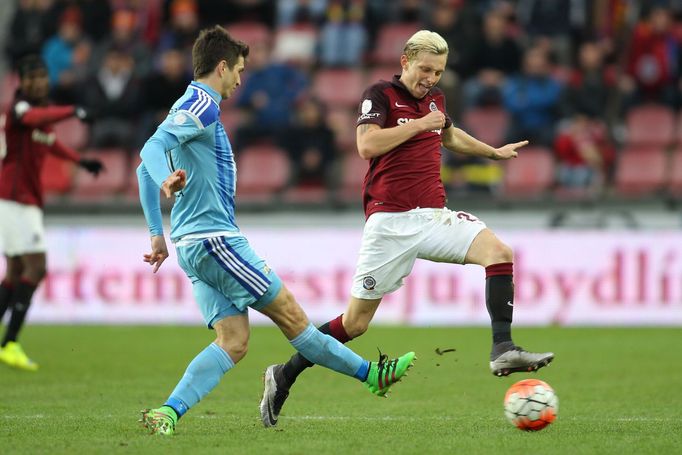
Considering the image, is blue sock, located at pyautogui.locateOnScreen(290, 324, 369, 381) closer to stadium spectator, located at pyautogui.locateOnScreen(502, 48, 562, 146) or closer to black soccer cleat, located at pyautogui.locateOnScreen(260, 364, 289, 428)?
→ black soccer cleat, located at pyautogui.locateOnScreen(260, 364, 289, 428)

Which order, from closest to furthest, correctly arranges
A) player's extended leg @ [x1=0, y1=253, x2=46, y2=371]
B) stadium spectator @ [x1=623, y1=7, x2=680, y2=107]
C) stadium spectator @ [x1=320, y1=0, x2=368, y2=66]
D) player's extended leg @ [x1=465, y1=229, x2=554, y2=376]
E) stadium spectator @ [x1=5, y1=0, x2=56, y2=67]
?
1. player's extended leg @ [x1=465, y1=229, x2=554, y2=376]
2. player's extended leg @ [x1=0, y1=253, x2=46, y2=371]
3. stadium spectator @ [x1=623, y1=7, x2=680, y2=107]
4. stadium spectator @ [x1=320, y1=0, x2=368, y2=66]
5. stadium spectator @ [x1=5, y1=0, x2=56, y2=67]

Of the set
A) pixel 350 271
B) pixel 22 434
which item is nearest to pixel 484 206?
pixel 350 271

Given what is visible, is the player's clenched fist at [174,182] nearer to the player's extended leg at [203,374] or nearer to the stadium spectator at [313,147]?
the player's extended leg at [203,374]

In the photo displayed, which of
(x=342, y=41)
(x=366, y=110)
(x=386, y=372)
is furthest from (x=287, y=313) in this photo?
(x=342, y=41)

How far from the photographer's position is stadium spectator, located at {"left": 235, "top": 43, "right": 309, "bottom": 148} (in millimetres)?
18688

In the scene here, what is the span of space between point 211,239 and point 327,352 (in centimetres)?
96

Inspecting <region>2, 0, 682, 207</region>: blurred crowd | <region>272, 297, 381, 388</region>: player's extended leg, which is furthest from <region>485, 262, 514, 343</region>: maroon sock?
<region>2, 0, 682, 207</region>: blurred crowd

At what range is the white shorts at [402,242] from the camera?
7.87 metres

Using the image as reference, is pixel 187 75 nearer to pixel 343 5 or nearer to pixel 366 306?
pixel 343 5

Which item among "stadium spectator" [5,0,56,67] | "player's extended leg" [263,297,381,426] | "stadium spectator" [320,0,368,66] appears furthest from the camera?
"stadium spectator" [5,0,56,67]

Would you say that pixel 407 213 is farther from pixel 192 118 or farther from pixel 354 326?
pixel 192 118

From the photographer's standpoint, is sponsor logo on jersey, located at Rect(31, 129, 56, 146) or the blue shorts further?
sponsor logo on jersey, located at Rect(31, 129, 56, 146)

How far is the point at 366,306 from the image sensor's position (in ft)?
26.4

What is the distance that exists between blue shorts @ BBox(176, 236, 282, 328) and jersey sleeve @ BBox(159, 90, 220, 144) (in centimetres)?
60
